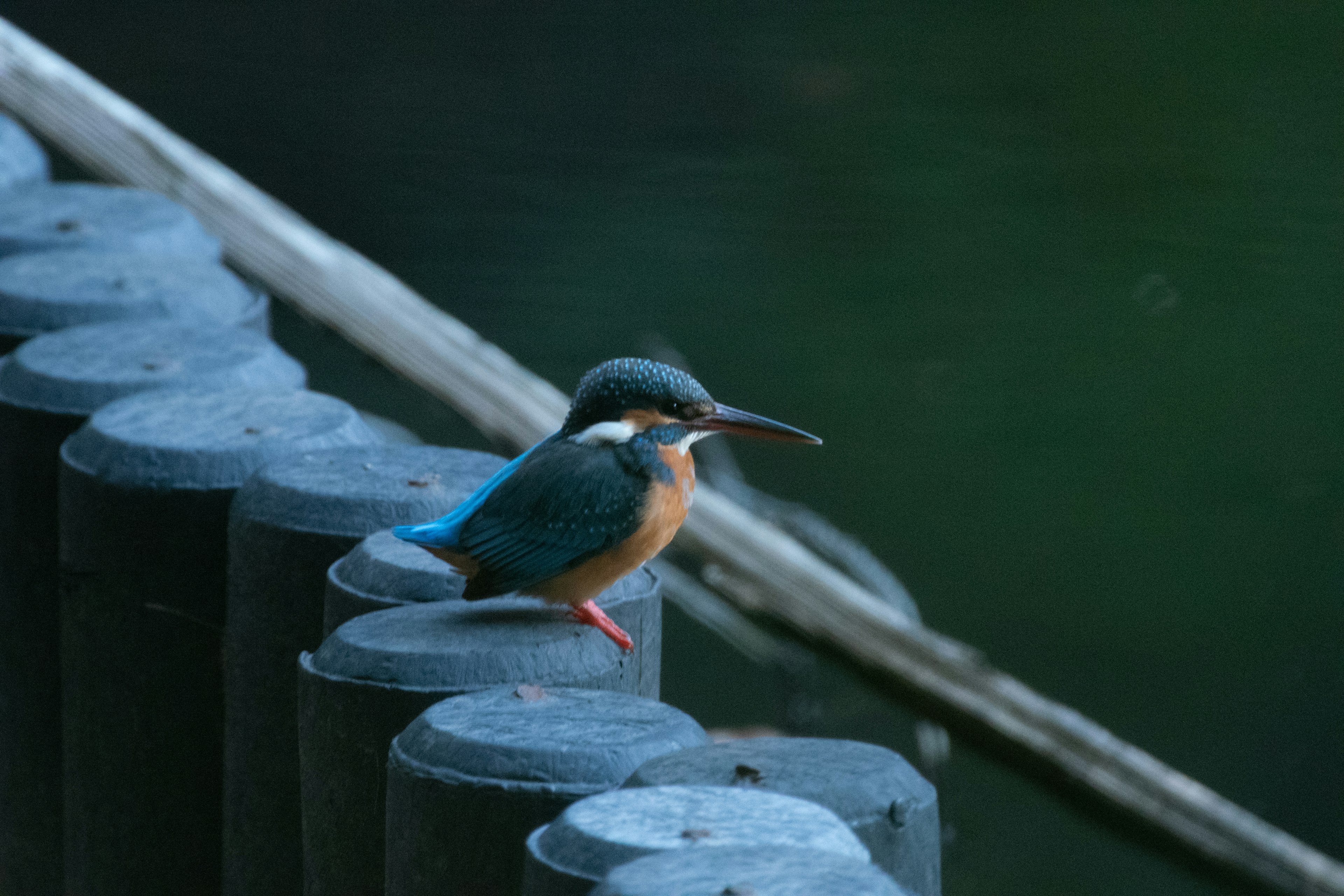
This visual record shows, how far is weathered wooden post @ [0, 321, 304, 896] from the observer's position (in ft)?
6.72

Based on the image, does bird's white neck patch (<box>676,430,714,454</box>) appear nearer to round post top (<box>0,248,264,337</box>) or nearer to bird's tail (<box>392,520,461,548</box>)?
bird's tail (<box>392,520,461,548</box>)

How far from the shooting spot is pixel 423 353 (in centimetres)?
302

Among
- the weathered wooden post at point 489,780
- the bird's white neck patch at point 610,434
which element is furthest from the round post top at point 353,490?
the weathered wooden post at point 489,780

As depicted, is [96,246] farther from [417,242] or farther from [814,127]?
[814,127]

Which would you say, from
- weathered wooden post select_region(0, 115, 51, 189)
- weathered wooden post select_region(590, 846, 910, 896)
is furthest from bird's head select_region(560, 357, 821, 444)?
weathered wooden post select_region(0, 115, 51, 189)

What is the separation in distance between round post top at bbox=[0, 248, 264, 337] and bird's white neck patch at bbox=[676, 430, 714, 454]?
3.18 feet

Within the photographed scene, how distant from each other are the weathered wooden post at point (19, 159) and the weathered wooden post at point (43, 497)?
1.27 meters

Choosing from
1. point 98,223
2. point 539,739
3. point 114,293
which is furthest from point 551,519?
point 98,223

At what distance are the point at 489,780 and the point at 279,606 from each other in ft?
1.97

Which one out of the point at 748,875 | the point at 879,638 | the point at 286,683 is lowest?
the point at 879,638

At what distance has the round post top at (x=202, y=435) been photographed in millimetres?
1825

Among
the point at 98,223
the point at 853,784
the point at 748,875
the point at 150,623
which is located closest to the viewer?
the point at 748,875

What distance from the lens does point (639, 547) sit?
1604 millimetres

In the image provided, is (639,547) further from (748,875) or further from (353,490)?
(748,875)
